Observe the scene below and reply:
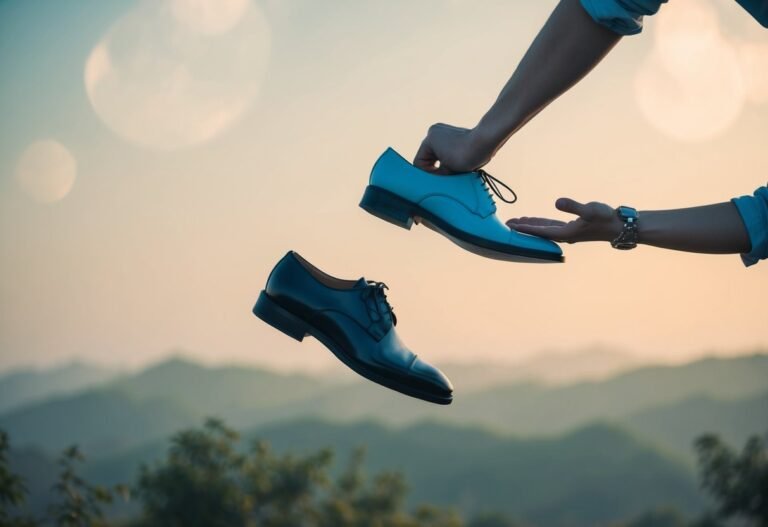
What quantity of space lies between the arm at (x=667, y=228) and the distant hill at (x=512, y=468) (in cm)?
9994

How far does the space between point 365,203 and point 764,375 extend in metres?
137

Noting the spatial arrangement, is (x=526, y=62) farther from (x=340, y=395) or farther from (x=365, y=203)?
(x=340, y=395)

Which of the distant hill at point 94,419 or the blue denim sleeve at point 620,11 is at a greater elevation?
the distant hill at point 94,419

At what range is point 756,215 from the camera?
2.38 m

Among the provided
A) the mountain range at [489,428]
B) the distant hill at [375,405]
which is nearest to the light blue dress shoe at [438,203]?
the mountain range at [489,428]

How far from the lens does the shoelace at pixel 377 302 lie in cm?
285

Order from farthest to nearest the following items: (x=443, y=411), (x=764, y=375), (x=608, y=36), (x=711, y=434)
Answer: (x=443, y=411), (x=764, y=375), (x=711, y=434), (x=608, y=36)

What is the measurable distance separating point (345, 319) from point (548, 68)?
1024 millimetres

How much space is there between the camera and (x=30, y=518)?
963cm

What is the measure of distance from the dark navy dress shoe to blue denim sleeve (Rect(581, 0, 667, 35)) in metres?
1.14

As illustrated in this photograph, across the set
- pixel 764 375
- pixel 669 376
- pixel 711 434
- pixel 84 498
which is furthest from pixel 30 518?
pixel 669 376

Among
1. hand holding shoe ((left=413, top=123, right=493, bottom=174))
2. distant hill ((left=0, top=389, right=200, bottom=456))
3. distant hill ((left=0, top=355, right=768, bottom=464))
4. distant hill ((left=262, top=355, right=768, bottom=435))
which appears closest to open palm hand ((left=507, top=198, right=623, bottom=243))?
hand holding shoe ((left=413, top=123, right=493, bottom=174))

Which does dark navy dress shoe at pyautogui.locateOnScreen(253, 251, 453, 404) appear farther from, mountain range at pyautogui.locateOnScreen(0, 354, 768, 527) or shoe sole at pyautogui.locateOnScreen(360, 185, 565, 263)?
mountain range at pyautogui.locateOnScreen(0, 354, 768, 527)

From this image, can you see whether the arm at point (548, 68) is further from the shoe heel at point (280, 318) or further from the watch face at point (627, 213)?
the shoe heel at point (280, 318)
